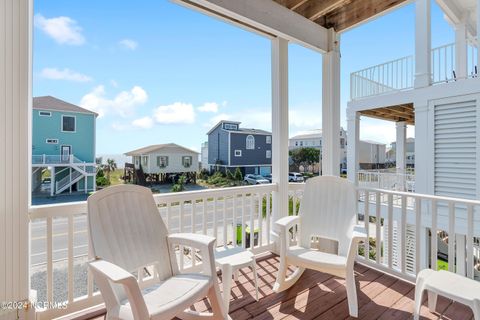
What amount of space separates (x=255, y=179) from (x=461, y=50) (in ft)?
17.3

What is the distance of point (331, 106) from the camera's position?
3.29 metres

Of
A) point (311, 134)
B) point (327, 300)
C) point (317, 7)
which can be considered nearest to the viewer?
point (327, 300)

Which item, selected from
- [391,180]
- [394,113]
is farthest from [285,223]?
[394,113]

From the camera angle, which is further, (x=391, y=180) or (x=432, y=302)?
(x=391, y=180)

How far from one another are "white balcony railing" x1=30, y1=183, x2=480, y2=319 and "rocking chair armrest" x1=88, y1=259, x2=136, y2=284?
71 cm

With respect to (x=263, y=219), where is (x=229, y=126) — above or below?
above

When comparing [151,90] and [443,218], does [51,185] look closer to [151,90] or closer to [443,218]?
[151,90]

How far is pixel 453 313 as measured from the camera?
2.02m

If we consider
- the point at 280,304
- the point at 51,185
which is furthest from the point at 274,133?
the point at 51,185

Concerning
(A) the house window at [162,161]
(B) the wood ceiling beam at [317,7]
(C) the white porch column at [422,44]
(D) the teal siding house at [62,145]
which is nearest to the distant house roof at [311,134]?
(B) the wood ceiling beam at [317,7]

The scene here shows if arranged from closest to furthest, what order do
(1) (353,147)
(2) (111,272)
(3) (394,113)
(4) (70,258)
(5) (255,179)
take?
(2) (111,272), (4) (70,258), (5) (255,179), (1) (353,147), (3) (394,113)

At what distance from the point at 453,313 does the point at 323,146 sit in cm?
202

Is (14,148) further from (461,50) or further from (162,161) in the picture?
(461,50)

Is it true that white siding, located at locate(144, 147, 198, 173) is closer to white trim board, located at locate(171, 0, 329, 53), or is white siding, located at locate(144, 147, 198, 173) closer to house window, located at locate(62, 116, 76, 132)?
house window, located at locate(62, 116, 76, 132)
